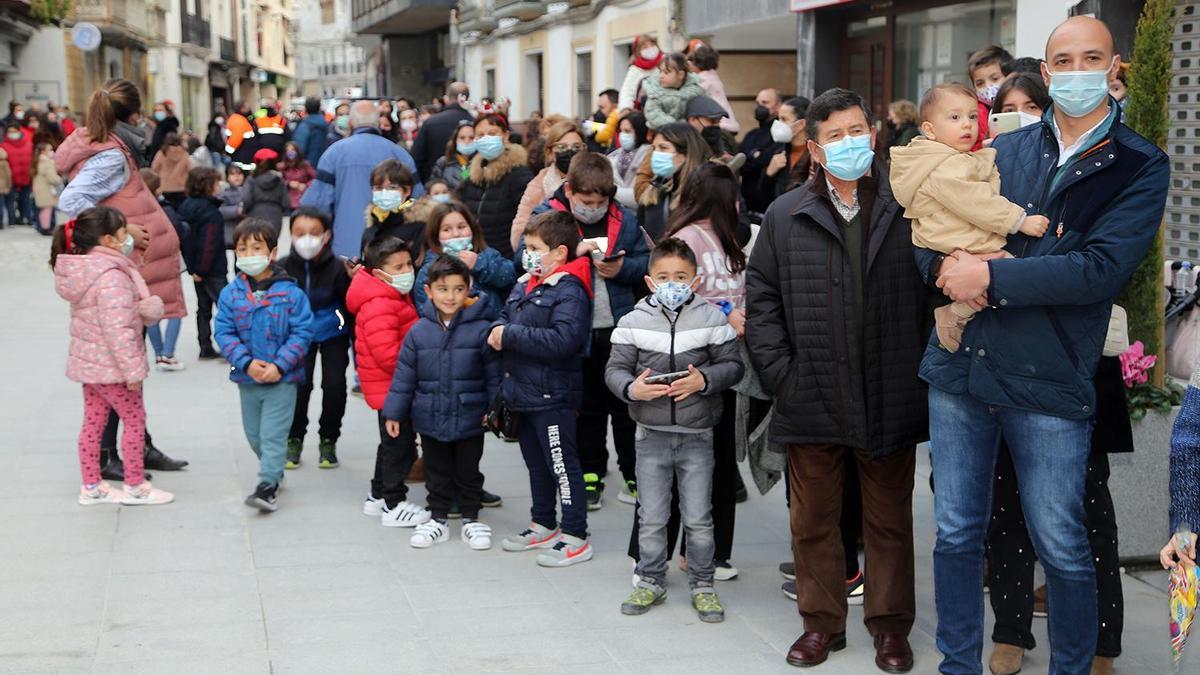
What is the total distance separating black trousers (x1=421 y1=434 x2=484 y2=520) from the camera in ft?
21.6

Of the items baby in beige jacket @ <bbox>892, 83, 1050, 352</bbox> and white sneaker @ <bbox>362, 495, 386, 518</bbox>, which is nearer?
baby in beige jacket @ <bbox>892, 83, 1050, 352</bbox>

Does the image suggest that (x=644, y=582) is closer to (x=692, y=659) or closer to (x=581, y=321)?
(x=692, y=659)

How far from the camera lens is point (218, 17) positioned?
203 feet

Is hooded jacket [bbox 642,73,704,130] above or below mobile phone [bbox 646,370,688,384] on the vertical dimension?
above

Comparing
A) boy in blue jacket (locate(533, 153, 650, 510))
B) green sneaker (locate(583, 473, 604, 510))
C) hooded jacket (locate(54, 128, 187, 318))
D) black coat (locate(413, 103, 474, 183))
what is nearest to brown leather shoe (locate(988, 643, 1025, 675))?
boy in blue jacket (locate(533, 153, 650, 510))

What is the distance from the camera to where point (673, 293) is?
210 inches

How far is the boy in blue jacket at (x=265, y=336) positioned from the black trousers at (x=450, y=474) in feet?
2.79

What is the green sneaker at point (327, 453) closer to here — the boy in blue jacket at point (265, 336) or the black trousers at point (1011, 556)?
the boy in blue jacket at point (265, 336)

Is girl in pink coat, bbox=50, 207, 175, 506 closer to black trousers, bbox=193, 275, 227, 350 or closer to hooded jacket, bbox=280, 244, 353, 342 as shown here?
hooded jacket, bbox=280, 244, 353, 342

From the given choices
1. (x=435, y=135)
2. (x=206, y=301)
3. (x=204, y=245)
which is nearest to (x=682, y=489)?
(x=204, y=245)

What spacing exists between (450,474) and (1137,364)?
10.4 ft

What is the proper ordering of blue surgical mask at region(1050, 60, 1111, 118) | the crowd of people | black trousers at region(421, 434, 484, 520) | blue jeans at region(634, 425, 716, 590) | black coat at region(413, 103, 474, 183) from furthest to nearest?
black coat at region(413, 103, 474, 183)
black trousers at region(421, 434, 484, 520)
blue jeans at region(634, 425, 716, 590)
the crowd of people
blue surgical mask at region(1050, 60, 1111, 118)

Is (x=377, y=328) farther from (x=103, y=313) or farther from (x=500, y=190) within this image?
(x=500, y=190)

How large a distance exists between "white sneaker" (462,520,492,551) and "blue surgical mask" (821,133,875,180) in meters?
2.64
